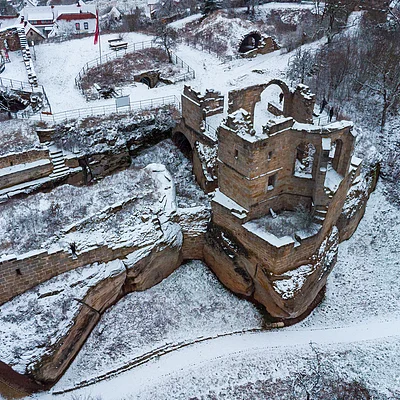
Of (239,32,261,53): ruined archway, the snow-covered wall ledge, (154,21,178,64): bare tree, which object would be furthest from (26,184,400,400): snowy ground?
(239,32,261,53): ruined archway

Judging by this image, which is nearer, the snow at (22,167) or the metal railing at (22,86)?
the snow at (22,167)

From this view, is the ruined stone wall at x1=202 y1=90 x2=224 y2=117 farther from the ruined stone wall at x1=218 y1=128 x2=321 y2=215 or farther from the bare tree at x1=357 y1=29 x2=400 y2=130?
the bare tree at x1=357 y1=29 x2=400 y2=130

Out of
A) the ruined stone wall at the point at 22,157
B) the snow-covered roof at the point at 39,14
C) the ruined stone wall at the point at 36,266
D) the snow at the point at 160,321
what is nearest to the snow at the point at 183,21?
the snow-covered roof at the point at 39,14

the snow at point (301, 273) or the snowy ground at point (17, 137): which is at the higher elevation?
the snowy ground at point (17, 137)

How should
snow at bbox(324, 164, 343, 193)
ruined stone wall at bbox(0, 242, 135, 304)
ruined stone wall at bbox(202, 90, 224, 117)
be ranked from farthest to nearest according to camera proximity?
ruined stone wall at bbox(202, 90, 224, 117) < snow at bbox(324, 164, 343, 193) < ruined stone wall at bbox(0, 242, 135, 304)

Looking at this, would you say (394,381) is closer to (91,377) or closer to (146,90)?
(91,377)

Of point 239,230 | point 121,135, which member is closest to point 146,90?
point 121,135

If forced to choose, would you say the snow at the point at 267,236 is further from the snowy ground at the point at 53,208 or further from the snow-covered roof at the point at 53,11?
the snow-covered roof at the point at 53,11
